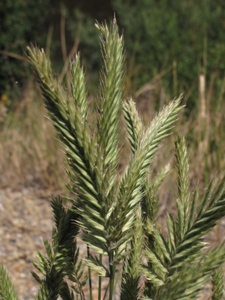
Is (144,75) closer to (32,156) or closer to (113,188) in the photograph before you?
(32,156)

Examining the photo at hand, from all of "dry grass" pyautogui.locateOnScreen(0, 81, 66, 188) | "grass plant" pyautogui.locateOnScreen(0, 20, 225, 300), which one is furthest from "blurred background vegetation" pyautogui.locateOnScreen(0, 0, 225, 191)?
"grass plant" pyautogui.locateOnScreen(0, 20, 225, 300)

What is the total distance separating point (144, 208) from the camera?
4.14ft

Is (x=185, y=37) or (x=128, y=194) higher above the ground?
(x=185, y=37)

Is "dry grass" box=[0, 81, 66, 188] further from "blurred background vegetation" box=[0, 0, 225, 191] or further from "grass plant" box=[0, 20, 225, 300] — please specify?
"grass plant" box=[0, 20, 225, 300]

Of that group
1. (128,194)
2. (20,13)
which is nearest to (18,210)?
(128,194)

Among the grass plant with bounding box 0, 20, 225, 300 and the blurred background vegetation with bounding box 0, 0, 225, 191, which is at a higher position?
the blurred background vegetation with bounding box 0, 0, 225, 191

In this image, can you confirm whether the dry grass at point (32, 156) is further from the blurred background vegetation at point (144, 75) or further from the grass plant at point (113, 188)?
the grass plant at point (113, 188)

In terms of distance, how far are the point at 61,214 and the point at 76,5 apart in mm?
9767

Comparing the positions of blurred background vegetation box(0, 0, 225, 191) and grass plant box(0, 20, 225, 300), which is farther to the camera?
blurred background vegetation box(0, 0, 225, 191)

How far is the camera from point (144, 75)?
21.6 ft

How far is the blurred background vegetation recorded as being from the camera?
450cm

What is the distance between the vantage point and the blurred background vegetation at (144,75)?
4496 mm

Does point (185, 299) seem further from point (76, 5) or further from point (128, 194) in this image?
point (76, 5)

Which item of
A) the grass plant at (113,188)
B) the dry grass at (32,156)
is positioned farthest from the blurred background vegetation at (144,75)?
the grass plant at (113,188)
